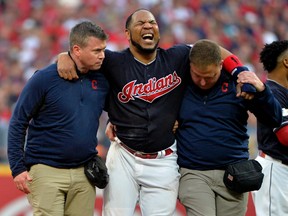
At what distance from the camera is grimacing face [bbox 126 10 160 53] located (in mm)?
Answer: 5578

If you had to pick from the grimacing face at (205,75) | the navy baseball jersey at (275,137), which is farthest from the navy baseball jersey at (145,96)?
the navy baseball jersey at (275,137)

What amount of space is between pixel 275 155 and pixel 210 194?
2.64 feet

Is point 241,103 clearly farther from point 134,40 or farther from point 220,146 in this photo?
point 134,40

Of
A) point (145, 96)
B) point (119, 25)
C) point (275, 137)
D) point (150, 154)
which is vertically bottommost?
point (275, 137)

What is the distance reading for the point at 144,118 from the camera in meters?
5.58

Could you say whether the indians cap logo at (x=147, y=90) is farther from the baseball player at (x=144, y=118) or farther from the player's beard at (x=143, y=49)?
the player's beard at (x=143, y=49)

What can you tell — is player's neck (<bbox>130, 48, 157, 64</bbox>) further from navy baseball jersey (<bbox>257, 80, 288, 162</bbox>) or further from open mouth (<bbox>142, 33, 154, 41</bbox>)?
navy baseball jersey (<bbox>257, 80, 288, 162</bbox>)

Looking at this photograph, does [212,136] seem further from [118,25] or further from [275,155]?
[118,25]

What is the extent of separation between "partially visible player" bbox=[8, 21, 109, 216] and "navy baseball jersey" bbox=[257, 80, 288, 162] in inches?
60.6

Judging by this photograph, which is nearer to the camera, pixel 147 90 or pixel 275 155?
pixel 147 90

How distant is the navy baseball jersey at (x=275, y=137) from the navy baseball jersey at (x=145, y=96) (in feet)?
2.74

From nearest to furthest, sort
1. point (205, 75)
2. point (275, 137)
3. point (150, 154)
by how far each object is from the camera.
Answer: point (205, 75), point (150, 154), point (275, 137)

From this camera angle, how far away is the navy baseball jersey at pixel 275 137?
5.88m

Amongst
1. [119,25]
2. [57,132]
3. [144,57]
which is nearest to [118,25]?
[119,25]
